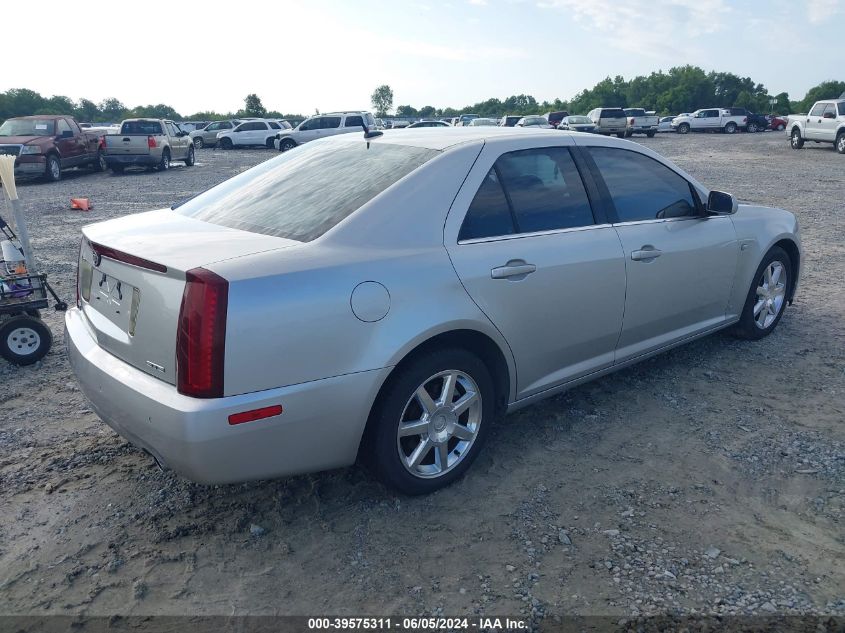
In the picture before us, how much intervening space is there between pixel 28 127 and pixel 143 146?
3445mm

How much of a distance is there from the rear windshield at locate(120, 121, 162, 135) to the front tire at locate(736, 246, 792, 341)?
21.3m

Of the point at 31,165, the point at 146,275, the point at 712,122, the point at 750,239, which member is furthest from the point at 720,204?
the point at 712,122

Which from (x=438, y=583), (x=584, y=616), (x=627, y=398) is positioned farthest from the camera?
(x=627, y=398)

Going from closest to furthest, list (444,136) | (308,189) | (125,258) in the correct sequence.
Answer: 1. (125,258)
2. (308,189)
3. (444,136)

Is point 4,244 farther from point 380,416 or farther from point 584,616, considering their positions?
point 584,616

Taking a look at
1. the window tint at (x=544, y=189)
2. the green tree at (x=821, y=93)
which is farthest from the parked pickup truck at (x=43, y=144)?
the green tree at (x=821, y=93)

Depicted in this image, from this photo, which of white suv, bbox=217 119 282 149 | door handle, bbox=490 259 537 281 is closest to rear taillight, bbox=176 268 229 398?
door handle, bbox=490 259 537 281

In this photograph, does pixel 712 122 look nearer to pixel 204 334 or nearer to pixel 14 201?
pixel 14 201

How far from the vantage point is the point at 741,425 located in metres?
3.93

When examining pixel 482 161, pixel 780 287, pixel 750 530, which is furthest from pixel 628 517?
pixel 780 287

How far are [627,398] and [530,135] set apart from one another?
1775 millimetres

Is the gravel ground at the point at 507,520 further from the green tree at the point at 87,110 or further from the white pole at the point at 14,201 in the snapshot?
the green tree at the point at 87,110

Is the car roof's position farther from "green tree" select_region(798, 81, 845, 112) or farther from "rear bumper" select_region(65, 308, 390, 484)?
"green tree" select_region(798, 81, 845, 112)

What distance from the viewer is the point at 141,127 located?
73.7 ft
